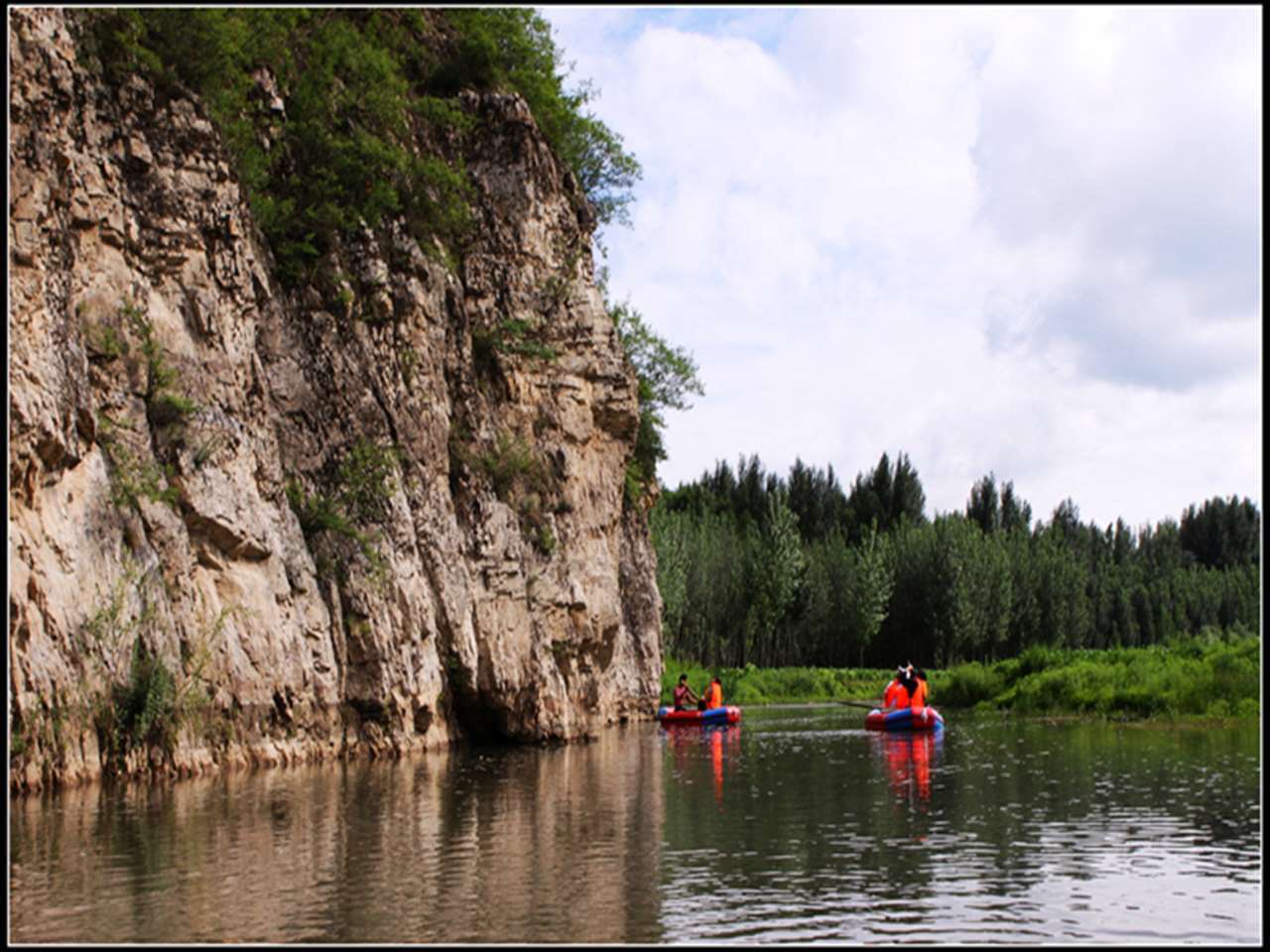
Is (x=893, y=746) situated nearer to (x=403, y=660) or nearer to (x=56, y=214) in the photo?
(x=403, y=660)

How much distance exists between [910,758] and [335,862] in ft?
57.8

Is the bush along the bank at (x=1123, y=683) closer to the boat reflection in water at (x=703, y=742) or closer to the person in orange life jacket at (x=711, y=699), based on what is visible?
the person in orange life jacket at (x=711, y=699)

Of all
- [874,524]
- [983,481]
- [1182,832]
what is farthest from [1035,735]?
[983,481]

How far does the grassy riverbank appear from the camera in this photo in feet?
131

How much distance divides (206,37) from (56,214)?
317 inches

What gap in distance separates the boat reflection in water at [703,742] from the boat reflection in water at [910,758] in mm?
3107

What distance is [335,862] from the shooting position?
14805 mm

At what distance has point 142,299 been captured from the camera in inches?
1061

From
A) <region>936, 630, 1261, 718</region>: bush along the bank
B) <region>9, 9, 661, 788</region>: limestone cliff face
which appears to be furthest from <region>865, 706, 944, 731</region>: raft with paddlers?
<region>9, 9, 661, 788</region>: limestone cliff face

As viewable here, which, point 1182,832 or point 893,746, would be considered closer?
point 1182,832

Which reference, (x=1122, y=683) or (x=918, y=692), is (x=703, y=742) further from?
(x=1122, y=683)

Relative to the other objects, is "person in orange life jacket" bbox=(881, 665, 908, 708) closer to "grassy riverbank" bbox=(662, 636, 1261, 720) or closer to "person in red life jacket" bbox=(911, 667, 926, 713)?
"person in red life jacket" bbox=(911, 667, 926, 713)

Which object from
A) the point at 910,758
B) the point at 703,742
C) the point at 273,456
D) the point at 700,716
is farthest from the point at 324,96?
the point at 700,716

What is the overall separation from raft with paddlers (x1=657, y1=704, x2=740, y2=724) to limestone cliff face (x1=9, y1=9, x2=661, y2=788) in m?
3.13
